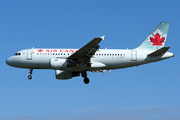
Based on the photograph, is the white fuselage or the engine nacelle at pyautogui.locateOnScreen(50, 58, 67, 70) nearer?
the engine nacelle at pyautogui.locateOnScreen(50, 58, 67, 70)

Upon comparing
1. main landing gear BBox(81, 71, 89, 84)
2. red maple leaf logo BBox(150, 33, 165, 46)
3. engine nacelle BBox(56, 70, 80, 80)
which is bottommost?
main landing gear BBox(81, 71, 89, 84)

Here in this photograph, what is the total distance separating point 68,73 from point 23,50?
7089mm

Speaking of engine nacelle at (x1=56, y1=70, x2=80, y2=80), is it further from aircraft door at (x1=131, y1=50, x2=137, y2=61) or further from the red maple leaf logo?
the red maple leaf logo

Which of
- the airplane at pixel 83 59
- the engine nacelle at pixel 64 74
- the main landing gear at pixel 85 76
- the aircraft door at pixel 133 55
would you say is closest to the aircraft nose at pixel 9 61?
the airplane at pixel 83 59

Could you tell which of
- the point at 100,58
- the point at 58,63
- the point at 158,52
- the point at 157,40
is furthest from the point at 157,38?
the point at 58,63

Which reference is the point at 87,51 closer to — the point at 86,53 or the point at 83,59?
the point at 86,53

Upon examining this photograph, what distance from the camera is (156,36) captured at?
4828 cm

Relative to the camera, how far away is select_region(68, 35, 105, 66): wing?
136 ft

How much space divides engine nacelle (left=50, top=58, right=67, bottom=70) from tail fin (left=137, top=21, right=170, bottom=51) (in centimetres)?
1084

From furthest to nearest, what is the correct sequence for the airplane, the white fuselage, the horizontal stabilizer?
1. the white fuselage
2. the airplane
3. the horizontal stabilizer

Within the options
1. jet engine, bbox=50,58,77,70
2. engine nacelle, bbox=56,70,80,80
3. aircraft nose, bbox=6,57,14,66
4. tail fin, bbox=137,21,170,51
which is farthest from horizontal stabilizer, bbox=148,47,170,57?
aircraft nose, bbox=6,57,14,66

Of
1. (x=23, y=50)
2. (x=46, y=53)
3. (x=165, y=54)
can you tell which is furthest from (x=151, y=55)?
(x=23, y=50)

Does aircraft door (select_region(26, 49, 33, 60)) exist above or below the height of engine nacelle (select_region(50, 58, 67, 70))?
above

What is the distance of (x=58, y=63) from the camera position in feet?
144
